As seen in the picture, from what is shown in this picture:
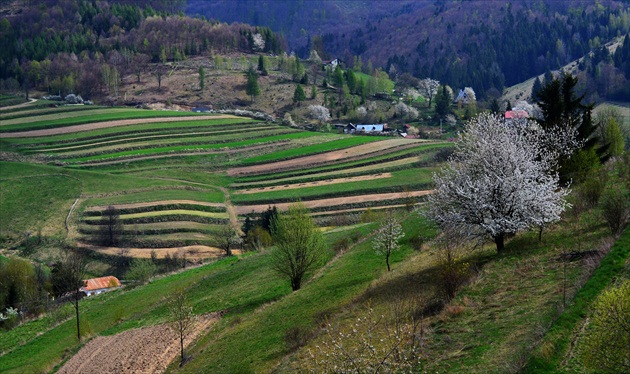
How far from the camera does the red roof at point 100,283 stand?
6656 centimetres

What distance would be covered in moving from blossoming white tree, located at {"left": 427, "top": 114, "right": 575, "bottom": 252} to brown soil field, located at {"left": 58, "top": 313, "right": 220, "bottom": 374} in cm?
1750

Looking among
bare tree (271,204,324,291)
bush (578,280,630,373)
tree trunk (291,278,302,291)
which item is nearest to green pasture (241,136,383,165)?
bare tree (271,204,324,291)

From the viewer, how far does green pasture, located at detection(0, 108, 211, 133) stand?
13827 centimetres

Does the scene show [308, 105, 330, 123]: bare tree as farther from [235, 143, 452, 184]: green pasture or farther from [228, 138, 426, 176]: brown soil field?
[235, 143, 452, 184]: green pasture

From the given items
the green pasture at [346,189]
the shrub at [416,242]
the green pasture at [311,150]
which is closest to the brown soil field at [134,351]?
the shrub at [416,242]

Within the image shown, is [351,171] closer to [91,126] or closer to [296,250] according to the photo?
[296,250]

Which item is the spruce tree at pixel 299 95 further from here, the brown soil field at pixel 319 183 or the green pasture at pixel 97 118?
the brown soil field at pixel 319 183

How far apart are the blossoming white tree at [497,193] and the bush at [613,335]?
14.7 meters

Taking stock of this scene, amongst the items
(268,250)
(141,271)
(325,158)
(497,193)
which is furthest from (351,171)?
(497,193)

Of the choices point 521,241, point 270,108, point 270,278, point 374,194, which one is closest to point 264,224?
point 374,194

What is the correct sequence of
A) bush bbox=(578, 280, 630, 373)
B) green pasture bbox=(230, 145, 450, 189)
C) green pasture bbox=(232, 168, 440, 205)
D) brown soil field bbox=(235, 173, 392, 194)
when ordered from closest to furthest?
1. bush bbox=(578, 280, 630, 373)
2. green pasture bbox=(232, 168, 440, 205)
3. brown soil field bbox=(235, 173, 392, 194)
4. green pasture bbox=(230, 145, 450, 189)

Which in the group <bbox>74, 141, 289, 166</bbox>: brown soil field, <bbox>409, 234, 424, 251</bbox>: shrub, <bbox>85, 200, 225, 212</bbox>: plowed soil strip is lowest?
<bbox>85, 200, 225, 212</bbox>: plowed soil strip

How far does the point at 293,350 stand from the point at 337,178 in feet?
248

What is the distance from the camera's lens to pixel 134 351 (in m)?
36.7
